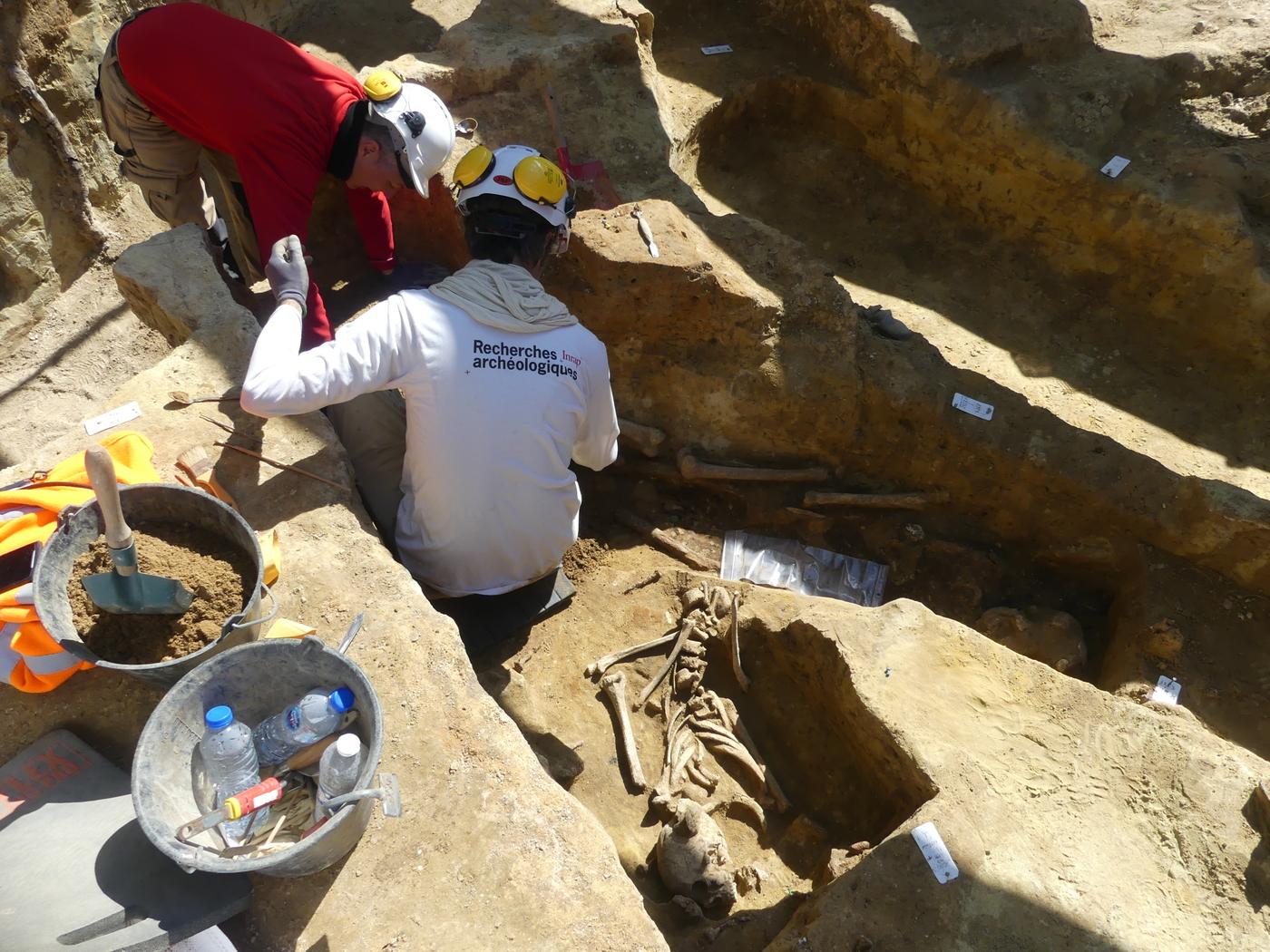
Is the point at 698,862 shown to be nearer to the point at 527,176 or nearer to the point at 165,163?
the point at 527,176

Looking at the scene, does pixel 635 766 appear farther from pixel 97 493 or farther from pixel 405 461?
pixel 97 493

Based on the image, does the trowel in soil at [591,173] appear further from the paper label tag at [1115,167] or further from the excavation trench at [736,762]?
the paper label tag at [1115,167]

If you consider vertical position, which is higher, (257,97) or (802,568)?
(257,97)

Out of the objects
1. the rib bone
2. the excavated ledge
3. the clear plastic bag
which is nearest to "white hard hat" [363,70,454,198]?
the excavated ledge

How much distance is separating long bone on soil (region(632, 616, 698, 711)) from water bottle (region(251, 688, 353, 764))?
2.30m

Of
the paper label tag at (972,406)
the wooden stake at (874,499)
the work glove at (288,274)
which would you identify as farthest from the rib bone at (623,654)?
the work glove at (288,274)

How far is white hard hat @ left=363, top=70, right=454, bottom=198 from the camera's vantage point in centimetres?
417

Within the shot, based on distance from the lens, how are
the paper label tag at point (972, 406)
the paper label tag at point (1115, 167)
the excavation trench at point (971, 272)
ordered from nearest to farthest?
the paper label tag at point (972, 406) → the excavation trench at point (971, 272) → the paper label tag at point (1115, 167)

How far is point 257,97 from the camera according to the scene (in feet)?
12.9

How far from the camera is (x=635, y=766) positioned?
161 inches

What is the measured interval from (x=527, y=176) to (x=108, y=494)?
81.0 inches

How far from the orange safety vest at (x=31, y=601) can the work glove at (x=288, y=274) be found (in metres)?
0.85

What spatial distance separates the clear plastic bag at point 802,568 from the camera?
5281 mm

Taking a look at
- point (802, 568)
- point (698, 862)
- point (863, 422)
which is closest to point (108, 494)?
point (698, 862)
